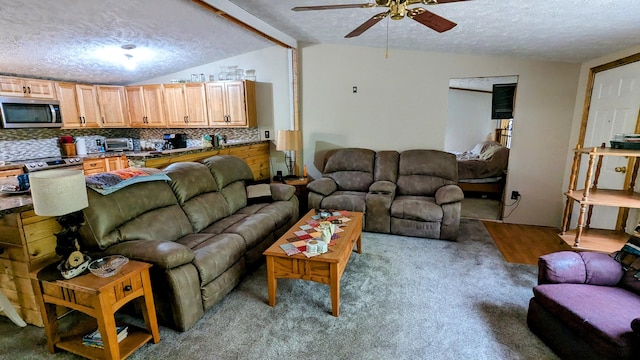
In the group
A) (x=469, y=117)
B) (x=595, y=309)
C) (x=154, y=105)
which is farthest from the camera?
(x=469, y=117)

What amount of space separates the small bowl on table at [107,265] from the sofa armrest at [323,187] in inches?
97.6

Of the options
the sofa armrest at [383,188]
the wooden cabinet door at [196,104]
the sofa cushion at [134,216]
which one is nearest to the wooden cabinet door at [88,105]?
the wooden cabinet door at [196,104]

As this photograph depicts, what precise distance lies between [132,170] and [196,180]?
0.56 metres

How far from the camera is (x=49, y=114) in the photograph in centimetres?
413

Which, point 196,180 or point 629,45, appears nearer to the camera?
point 629,45

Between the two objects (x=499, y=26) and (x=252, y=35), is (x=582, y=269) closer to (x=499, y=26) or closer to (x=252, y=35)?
(x=499, y=26)

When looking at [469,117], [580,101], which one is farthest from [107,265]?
[469,117]

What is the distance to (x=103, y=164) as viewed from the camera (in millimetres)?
4621

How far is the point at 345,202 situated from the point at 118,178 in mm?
2466

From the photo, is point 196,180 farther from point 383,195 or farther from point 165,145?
point 165,145

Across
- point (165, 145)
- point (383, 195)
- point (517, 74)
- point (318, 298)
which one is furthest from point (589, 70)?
point (165, 145)

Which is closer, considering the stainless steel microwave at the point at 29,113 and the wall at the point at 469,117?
the stainless steel microwave at the point at 29,113

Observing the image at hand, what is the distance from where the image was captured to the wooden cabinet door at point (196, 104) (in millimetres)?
4633

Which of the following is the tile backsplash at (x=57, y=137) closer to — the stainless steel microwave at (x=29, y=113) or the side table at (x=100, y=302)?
the stainless steel microwave at (x=29, y=113)
